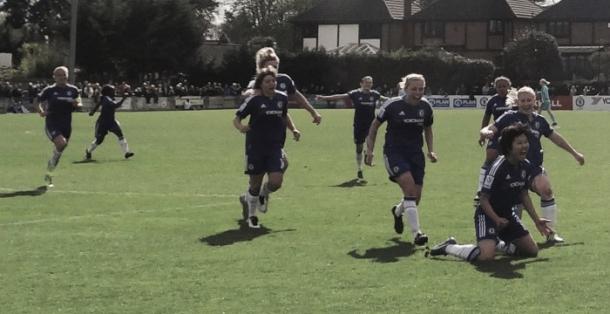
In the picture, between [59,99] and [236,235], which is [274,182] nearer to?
[236,235]

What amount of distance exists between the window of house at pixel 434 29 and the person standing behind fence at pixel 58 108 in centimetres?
8391

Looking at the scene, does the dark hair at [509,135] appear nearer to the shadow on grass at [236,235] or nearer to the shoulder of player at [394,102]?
the shoulder of player at [394,102]

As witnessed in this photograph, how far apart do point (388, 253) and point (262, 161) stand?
2.67 meters

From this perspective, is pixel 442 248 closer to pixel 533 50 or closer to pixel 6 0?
pixel 533 50

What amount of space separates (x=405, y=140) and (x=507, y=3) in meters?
90.0

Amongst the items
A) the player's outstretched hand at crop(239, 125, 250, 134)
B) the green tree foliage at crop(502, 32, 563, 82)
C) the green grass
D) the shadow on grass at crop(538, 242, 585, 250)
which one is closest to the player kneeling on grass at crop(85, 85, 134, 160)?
the green grass

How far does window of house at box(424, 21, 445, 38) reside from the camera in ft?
331

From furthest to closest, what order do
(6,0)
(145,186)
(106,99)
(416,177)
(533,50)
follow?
(6,0) → (533,50) → (106,99) → (145,186) → (416,177)

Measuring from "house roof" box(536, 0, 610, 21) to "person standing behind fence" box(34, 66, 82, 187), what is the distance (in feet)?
278

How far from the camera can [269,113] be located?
13.3 meters

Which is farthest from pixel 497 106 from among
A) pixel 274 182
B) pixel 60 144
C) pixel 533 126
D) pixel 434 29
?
pixel 434 29

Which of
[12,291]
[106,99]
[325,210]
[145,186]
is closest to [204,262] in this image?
[12,291]

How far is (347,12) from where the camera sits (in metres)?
105

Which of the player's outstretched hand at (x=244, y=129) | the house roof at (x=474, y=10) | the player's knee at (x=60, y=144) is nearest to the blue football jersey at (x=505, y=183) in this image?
the player's outstretched hand at (x=244, y=129)
